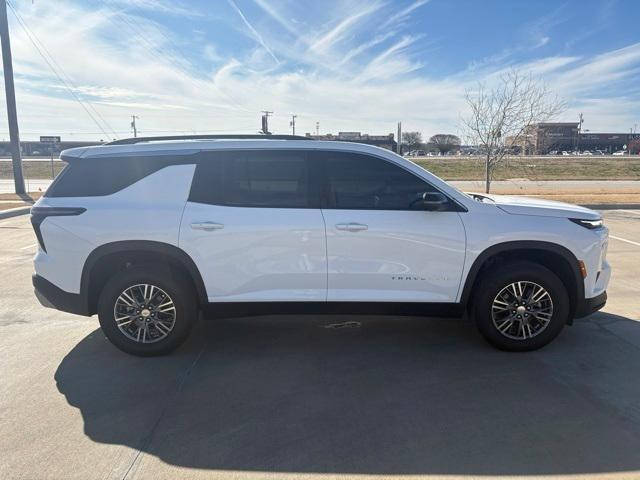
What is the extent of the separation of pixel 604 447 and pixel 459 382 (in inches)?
40.0

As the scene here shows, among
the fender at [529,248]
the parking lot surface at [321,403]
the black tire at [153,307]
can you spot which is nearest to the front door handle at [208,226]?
the black tire at [153,307]

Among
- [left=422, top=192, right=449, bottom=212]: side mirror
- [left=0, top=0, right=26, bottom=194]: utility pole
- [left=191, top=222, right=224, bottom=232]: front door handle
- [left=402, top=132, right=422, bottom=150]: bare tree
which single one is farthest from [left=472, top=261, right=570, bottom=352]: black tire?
[left=402, top=132, right=422, bottom=150]: bare tree

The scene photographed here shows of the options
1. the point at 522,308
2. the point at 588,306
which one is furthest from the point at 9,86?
the point at 588,306

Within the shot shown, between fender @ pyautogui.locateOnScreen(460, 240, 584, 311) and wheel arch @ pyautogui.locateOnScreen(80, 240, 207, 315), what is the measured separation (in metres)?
2.31

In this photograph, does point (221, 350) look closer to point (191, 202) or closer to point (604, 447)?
point (191, 202)

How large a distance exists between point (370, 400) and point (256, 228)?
1625 mm

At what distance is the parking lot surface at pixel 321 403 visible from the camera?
2.63m

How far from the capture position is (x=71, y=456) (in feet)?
8.82

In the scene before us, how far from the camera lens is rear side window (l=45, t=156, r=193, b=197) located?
389 cm

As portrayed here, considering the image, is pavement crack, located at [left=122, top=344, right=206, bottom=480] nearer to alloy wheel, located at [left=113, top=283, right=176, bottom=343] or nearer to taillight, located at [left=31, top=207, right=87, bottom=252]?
alloy wheel, located at [left=113, top=283, right=176, bottom=343]

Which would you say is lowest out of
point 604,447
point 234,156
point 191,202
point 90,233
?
point 604,447

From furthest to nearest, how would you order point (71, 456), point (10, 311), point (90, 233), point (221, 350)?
point (10, 311) < point (221, 350) < point (90, 233) < point (71, 456)

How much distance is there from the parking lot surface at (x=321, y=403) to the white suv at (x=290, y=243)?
1.38ft

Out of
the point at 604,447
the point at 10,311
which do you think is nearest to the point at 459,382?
the point at 604,447
